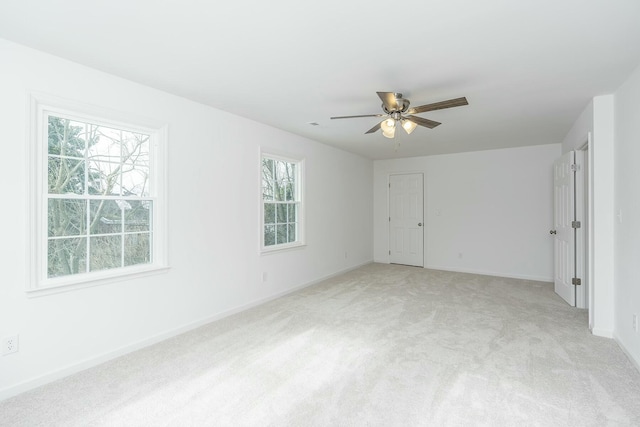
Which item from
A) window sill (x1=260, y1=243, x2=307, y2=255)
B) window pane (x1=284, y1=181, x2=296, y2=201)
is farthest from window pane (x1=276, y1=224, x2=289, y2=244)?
window pane (x1=284, y1=181, x2=296, y2=201)

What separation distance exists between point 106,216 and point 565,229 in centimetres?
537

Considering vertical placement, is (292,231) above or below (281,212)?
below

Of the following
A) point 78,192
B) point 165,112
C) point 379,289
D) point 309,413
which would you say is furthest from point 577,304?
point 78,192

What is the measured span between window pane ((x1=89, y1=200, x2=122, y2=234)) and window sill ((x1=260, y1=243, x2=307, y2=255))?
177 centimetres

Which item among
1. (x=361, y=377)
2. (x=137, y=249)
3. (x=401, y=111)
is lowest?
(x=361, y=377)

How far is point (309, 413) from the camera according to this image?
1978 millimetres

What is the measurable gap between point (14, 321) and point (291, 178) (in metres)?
3.46

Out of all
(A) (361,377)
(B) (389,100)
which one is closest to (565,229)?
(B) (389,100)

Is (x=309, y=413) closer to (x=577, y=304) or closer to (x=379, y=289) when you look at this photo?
(x=379, y=289)

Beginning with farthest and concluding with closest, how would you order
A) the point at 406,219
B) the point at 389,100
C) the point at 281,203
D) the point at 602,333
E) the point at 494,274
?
the point at 406,219, the point at 494,274, the point at 281,203, the point at 602,333, the point at 389,100

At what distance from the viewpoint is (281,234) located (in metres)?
4.75

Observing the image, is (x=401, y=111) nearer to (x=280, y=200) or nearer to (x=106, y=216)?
(x=280, y=200)

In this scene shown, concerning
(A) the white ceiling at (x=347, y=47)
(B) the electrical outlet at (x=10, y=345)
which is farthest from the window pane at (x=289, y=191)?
(B) the electrical outlet at (x=10, y=345)

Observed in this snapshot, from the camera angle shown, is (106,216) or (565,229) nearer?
(106,216)
